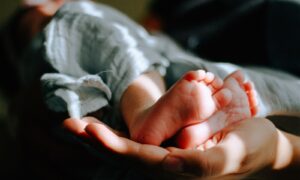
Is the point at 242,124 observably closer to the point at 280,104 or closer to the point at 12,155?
the point at 280,104

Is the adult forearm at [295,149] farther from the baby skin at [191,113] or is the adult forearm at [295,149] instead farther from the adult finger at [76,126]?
the adult finger at [76,126]

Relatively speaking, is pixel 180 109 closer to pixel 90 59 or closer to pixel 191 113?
pixel 191 113

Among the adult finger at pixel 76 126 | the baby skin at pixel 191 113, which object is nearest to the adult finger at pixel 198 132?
the baby skin at pixel 191 113

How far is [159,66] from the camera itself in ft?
1.87

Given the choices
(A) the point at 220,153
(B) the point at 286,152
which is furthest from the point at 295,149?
(A) the point at 220,153

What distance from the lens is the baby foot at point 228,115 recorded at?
41 cm

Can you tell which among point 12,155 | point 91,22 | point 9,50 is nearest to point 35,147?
point 12,155

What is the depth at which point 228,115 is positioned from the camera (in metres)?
0.43

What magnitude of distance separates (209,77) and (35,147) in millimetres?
408

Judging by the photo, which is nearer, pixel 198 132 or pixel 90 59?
pixel 198 132

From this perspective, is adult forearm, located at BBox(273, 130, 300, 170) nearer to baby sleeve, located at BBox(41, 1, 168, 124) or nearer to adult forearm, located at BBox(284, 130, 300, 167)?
adult forearm, located at BBox(284, 130, 300, 167)

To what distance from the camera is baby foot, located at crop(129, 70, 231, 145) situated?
410 mm

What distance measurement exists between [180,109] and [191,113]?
12 mm

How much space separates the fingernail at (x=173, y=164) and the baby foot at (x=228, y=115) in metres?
0.04
